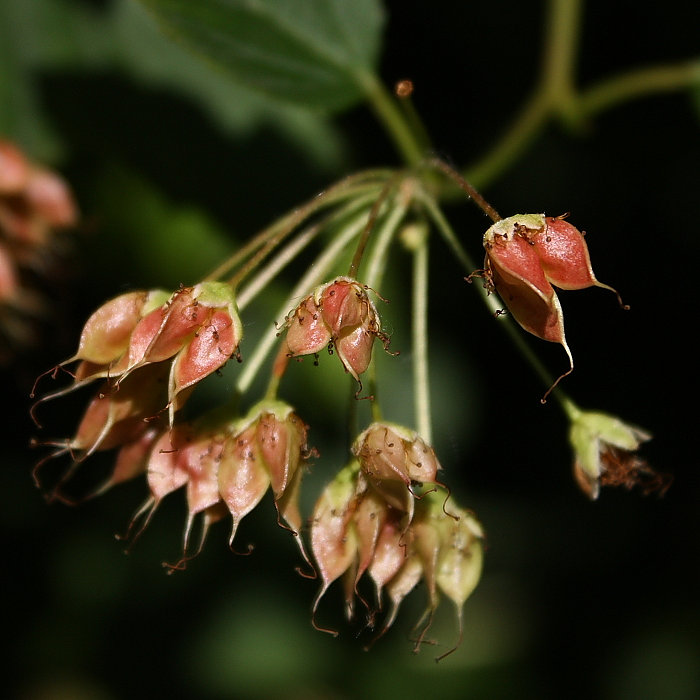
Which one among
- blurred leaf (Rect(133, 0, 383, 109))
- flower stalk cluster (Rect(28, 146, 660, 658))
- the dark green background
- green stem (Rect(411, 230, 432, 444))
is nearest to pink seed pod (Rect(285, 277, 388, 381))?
flower stalk cluster (Rect(28, 146, 660, 658))

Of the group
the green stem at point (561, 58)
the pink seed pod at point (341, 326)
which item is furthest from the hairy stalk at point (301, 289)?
the green stem at point (561, 58)

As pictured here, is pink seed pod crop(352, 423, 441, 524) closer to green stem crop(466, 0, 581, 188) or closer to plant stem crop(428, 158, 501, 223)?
plant stem crop(428, 158, 501, 223)

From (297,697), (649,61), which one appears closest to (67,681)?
(297,697)

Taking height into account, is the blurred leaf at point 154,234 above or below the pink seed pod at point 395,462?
above

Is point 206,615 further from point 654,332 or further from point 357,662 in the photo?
point 654,332

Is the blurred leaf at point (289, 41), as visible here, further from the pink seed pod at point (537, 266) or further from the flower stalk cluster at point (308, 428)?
the pink seed pod at point (537, 266)

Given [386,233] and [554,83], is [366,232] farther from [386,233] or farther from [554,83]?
[554,83]

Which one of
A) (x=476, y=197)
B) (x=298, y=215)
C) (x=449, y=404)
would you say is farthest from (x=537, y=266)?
(x=449, y=404)
